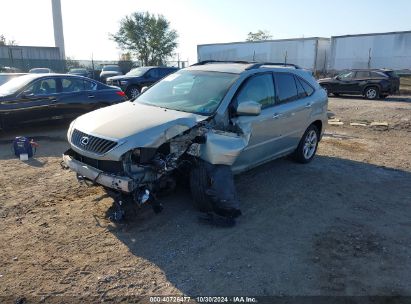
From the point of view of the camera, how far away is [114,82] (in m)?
18.1

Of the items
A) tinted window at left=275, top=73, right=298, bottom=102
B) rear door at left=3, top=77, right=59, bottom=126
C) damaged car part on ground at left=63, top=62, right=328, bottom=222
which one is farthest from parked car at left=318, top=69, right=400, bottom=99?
rear door at left=3, top=77, right=59, bottom=126

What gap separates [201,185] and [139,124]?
104cm

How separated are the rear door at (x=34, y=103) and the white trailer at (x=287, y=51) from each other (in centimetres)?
2834

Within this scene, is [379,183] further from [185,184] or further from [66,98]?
[66,98]

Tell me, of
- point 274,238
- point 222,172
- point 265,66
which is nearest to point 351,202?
point 274,238

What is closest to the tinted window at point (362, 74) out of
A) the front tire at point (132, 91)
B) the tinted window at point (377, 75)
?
the tinted window at point (377, 75)

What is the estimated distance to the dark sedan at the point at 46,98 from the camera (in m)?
8.48

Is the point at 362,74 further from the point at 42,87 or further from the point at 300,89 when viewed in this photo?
the point at 42,87

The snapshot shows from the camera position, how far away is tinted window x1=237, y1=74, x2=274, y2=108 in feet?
17.5

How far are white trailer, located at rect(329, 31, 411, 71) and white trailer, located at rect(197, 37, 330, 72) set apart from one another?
1.60 meters

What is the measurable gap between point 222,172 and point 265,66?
247cm

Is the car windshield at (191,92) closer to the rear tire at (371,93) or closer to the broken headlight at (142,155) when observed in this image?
the broken headlight at (142,155)

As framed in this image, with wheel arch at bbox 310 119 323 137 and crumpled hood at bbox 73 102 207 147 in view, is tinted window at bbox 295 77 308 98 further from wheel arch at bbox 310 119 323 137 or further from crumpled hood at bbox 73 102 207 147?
crumpled hood at bbox 73 102 207 147

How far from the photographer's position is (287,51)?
34.6 metres
